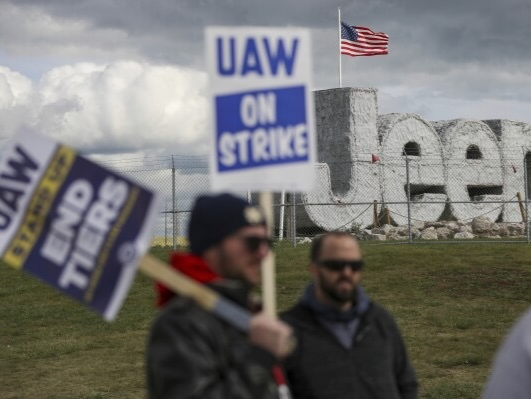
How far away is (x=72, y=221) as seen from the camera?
3.04 m

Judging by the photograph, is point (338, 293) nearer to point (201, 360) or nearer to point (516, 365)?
point (201, 360)

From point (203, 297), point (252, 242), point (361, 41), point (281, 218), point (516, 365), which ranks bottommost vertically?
point (516, 365)

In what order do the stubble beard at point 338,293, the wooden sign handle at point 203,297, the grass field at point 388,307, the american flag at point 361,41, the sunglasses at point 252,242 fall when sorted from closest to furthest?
the wooden sign handle at point 203,297
the sunglasses at point 252,242
the stubble beard at point 338,293
the grass field at point 388,307
the american flag at point 361,41

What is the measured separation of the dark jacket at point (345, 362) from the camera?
14.2 ft

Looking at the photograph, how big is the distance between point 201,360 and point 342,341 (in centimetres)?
177

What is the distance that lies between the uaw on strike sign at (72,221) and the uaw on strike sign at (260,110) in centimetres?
61

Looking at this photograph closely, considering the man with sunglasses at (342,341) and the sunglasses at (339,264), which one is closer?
the man with sunglasses at (342,341)

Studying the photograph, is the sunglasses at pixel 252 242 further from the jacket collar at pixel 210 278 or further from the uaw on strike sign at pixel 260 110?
the uaw on strike sign at pixel 260 110

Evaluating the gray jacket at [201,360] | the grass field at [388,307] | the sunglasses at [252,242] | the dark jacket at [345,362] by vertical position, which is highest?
the sunglasses at [252,242]

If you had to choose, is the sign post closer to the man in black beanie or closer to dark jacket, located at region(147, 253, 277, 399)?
the man in black beanie

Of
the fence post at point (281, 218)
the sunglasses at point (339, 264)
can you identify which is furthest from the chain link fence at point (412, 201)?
the sunglasses at point (339, 264)

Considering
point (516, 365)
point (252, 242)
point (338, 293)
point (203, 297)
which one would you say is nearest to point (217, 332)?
point (203, 297)

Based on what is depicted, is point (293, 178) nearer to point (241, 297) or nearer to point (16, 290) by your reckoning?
point (241, 297)

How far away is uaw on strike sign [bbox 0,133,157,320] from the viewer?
3.04m
